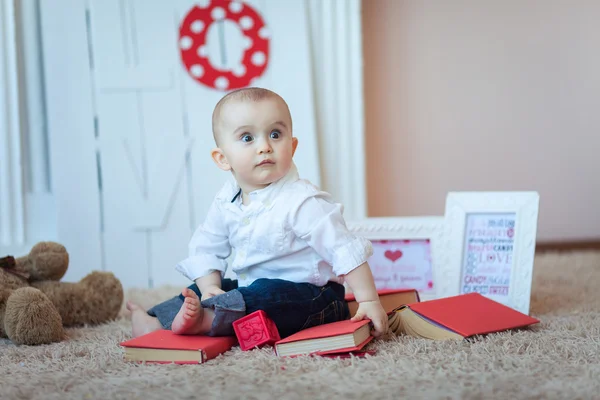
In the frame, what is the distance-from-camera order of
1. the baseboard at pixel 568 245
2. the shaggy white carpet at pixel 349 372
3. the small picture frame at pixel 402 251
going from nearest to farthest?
the shaggy white carpet at pixel 349 372
the small picture frame at pixel 402 251
the baseboard at pixel 568 245

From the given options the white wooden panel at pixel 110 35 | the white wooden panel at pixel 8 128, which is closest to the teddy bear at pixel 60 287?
the white wooden panel at pixel 8 128

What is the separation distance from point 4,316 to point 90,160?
84cm

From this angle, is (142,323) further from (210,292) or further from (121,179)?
(121,179)

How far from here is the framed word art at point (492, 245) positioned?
1274 millimetres

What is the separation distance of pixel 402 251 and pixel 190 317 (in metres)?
0.68

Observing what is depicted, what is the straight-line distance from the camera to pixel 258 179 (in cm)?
104

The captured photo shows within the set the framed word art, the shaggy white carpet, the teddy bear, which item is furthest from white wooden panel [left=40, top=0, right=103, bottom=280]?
the framed word art

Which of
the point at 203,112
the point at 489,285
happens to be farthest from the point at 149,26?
the point at 489,285

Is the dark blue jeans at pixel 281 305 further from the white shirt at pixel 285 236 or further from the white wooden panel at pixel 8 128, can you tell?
the white wooden panel at pixel 8 128

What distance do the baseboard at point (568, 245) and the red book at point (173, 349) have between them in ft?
5.40

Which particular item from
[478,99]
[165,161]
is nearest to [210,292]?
[165,161]

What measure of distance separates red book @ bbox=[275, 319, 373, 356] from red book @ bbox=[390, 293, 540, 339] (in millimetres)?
128

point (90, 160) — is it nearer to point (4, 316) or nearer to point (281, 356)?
point (4, 316)

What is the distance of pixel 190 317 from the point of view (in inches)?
36.3
